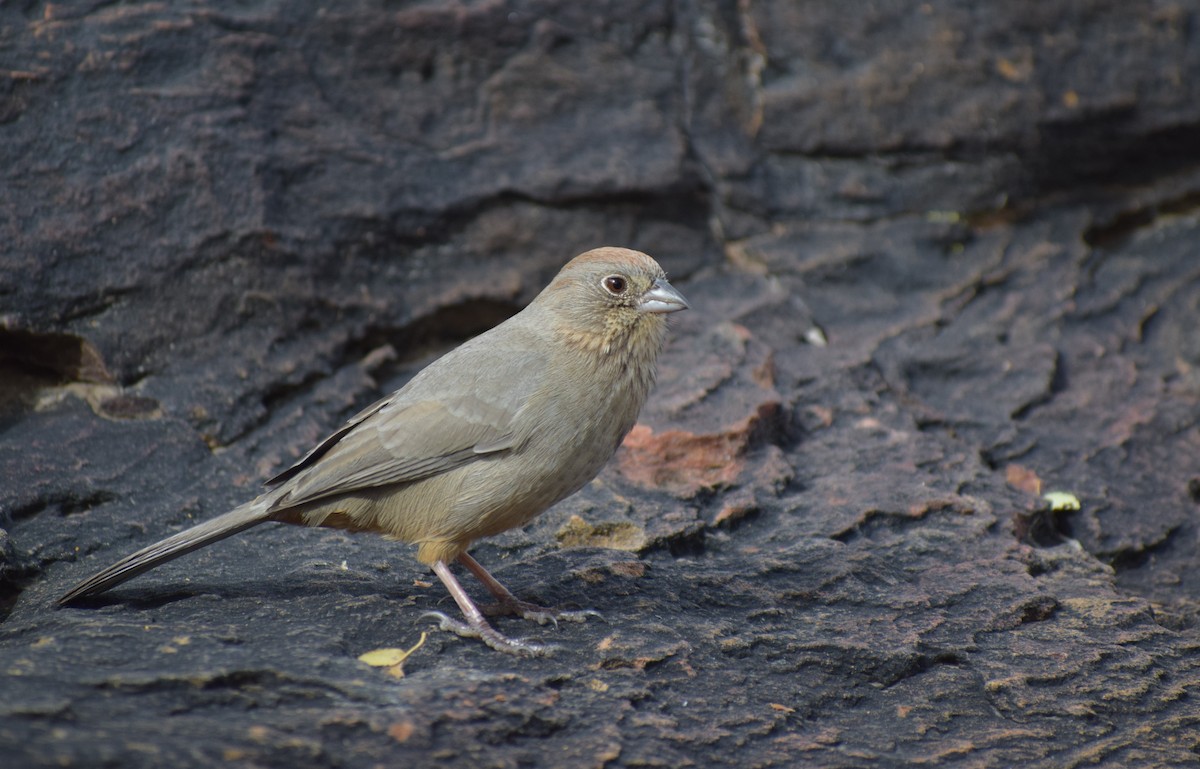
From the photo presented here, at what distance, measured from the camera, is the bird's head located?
4680mm

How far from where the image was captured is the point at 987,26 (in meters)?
7.64

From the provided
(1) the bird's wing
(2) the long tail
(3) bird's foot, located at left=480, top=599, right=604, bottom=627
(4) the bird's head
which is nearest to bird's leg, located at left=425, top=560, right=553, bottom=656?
(3) bird's foot, located at left=480, top=599, right=604, bottom=627

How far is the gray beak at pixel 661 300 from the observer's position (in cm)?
473

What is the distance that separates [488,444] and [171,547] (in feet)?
4.23

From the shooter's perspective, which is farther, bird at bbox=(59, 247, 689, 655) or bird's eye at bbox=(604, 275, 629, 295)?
bird's eye at bbox=(604, 275, 629, 295)

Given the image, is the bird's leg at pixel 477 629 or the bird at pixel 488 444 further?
the bird at pixel 488 444

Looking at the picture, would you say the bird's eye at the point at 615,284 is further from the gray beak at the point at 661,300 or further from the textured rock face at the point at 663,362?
the textured rock face at the point at 663,362

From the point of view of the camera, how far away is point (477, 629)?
13.5 ft

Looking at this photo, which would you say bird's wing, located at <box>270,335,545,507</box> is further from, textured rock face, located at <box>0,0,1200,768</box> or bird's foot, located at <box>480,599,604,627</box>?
bird's foot, located at <box>480,599,604,627</box>

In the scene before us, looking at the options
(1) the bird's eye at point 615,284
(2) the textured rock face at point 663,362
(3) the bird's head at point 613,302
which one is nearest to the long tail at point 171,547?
(2) the textured rock face at point 663,362

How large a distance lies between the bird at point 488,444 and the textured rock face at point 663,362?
22 centimetres

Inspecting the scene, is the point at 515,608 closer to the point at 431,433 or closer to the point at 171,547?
the point at 431,433

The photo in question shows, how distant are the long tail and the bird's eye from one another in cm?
165

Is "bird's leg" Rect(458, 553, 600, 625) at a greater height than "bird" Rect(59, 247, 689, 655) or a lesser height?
lesser
